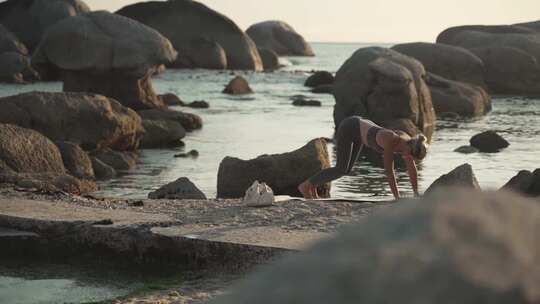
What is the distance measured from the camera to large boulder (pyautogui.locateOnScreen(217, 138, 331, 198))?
10938 mm

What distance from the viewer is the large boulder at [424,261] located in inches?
54.0

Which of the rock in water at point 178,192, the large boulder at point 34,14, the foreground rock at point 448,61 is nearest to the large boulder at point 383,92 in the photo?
the rock in water at point 178,192

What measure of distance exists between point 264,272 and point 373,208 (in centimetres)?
639

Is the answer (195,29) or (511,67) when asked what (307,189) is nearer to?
(511,67)

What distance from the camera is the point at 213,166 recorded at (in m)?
15.0

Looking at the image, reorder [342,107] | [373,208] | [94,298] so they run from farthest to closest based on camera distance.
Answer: [342,107], [373,208], [94,298]

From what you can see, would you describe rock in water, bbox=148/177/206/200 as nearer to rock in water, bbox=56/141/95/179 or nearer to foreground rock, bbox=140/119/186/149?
rock in water, bbox=56/141/95/179

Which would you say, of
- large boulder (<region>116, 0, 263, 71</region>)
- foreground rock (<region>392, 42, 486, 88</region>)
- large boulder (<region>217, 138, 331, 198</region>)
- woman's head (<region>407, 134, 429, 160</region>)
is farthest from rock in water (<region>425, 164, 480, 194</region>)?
large boulder (<region>116, 0, 263, 71</region>)

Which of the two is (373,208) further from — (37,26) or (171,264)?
(37,26)

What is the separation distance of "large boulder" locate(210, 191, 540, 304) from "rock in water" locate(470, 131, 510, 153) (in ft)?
54.0

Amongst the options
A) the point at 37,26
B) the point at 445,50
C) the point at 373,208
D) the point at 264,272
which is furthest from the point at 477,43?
the point at 264,272

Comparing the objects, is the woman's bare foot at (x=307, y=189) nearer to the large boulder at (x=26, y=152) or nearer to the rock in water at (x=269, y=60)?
the large boulder at (x=26, y=152)

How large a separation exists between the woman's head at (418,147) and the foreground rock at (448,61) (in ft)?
87.5

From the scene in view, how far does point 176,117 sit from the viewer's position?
2109 centimetres
